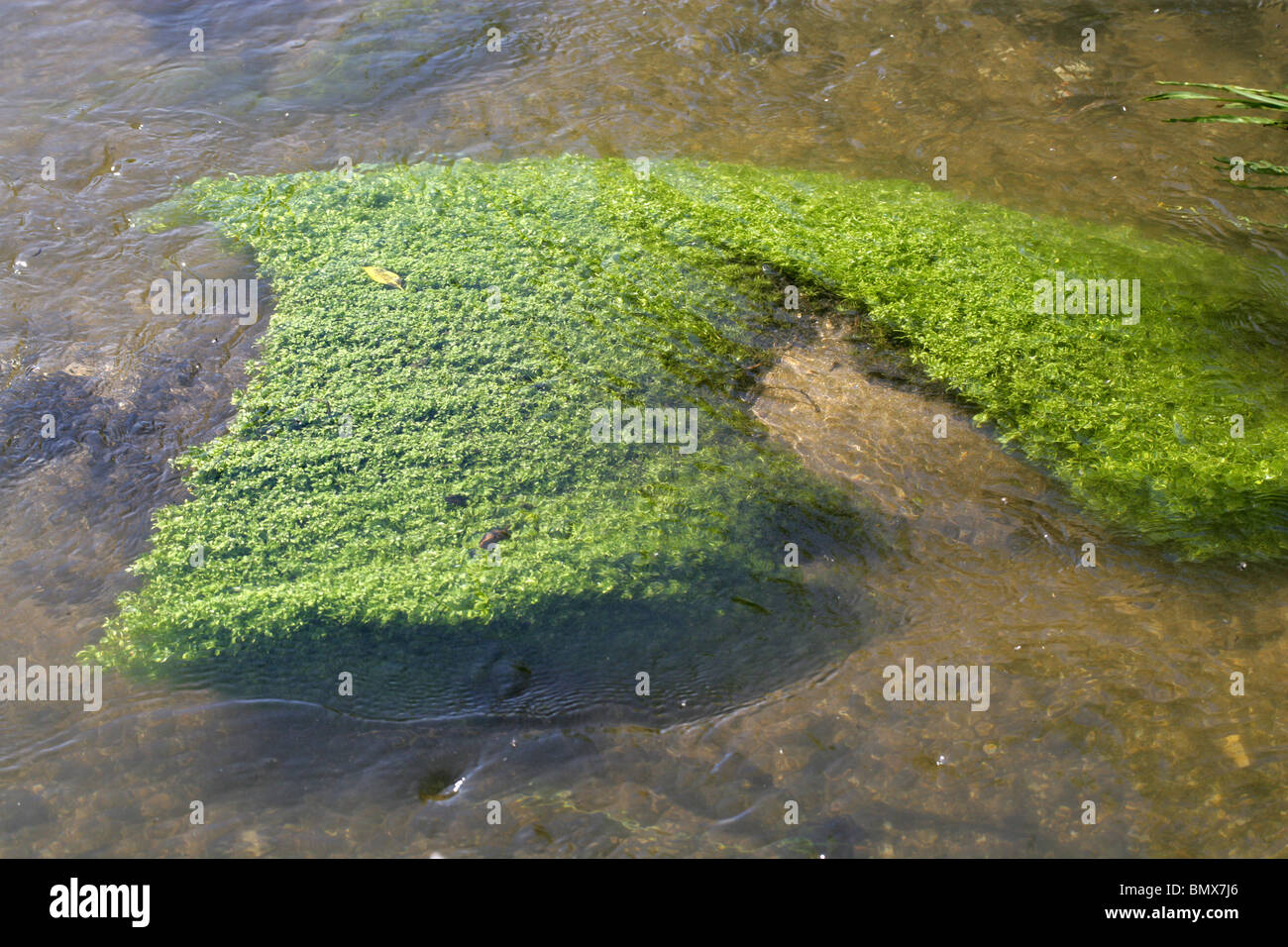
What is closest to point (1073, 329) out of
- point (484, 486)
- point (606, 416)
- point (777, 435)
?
point (777, 435)

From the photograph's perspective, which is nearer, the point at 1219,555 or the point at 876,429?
the point at 1219,555

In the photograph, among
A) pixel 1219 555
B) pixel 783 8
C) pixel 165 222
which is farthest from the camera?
pixel 783 8

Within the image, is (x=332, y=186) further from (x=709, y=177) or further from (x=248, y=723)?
(x=248, y=723)

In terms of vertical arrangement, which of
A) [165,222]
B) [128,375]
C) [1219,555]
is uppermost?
[165,222]

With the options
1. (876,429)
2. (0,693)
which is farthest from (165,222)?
(876,429)

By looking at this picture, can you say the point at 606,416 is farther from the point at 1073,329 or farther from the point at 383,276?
the point at 1073,329

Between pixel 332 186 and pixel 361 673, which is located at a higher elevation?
pixel 332 186
